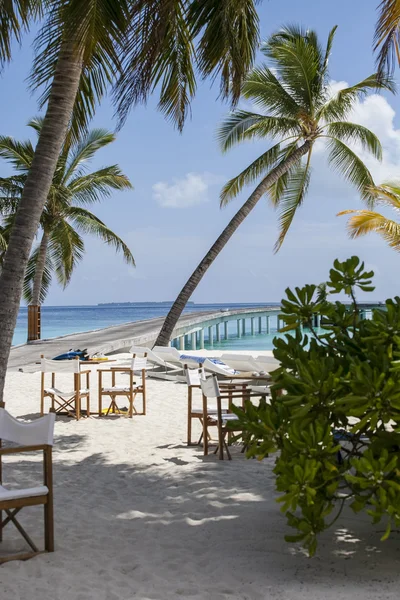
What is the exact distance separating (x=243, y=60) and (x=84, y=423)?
5017 mm

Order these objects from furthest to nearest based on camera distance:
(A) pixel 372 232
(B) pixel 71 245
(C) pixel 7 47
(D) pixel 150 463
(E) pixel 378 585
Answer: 1. (B) pixel 71 245
2. (A) pixel 372 232
3. (C) pixel 7 47
4. (D) pixel 150 463
5. (E) pixel 378 585

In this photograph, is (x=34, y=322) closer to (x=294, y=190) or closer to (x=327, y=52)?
(x=294, y=190)

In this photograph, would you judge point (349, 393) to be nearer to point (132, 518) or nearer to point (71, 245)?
point (132, 518)

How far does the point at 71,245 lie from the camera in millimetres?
21547

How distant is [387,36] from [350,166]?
782 cm

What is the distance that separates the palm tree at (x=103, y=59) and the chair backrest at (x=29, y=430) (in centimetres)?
162

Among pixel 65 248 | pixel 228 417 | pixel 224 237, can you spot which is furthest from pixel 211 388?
pixel 65 248

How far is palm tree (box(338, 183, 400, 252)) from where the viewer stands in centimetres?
1278

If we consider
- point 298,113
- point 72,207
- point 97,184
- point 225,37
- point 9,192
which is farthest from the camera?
point 97,184

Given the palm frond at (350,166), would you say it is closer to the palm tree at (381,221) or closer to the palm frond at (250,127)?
the palm frond at (250,127)

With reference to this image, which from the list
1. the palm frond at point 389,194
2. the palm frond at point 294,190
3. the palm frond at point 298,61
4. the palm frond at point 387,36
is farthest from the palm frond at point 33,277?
the palm frond at point 387,36

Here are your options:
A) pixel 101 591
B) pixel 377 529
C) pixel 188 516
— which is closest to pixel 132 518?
pixel 188 516

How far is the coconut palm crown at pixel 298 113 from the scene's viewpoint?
14359mm

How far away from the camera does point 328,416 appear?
10.7 ft
